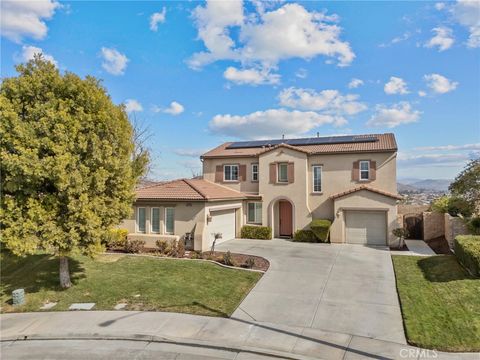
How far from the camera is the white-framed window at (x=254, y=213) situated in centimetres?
2423

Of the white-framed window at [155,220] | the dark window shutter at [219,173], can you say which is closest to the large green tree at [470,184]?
the dark window shutter at [219,173]

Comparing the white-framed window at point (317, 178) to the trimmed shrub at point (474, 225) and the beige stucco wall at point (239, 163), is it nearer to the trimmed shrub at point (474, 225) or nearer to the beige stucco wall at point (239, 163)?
the beige stucco wall at point (239, 163)

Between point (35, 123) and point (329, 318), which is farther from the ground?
point (35, 123)

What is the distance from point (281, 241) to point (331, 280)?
31.0 ft

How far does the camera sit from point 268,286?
12.3 meters

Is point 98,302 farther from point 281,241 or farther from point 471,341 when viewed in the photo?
point 281,241

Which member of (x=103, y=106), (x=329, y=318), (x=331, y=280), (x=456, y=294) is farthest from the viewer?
(x=331, y=280)

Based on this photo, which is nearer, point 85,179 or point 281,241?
point 85,179

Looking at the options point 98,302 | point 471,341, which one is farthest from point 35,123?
point 471,341

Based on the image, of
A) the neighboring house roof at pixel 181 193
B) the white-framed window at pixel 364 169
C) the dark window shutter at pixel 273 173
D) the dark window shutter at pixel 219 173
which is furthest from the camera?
the dark window shutter at pixel 219 173

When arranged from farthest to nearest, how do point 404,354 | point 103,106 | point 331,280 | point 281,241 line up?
point 281,241
point 331,280
point 103,106
point 404,354

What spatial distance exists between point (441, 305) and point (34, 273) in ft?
51.9

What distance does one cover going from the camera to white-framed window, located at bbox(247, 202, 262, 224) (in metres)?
24.2

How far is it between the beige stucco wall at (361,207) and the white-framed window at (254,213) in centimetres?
549
